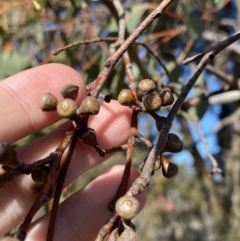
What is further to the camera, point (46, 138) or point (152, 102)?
point (46, 138)

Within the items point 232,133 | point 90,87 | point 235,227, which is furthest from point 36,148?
point 232,133

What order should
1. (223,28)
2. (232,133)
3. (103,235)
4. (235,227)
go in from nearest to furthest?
(103,235), (223,28), (235,227), (232,133)

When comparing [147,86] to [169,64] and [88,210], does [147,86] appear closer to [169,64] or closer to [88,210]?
[88,210]

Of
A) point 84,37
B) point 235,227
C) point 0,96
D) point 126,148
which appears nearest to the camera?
point 126,148

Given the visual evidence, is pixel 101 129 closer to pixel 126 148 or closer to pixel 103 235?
pixel 126 148

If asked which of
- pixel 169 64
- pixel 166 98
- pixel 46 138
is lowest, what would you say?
pixel 169 64

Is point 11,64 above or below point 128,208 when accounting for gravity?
below

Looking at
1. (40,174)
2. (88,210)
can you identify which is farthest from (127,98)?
(88,210)
